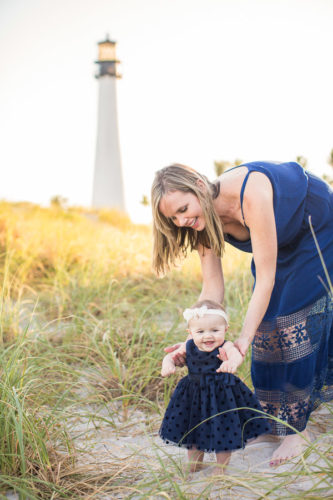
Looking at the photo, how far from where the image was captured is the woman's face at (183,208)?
217 cm

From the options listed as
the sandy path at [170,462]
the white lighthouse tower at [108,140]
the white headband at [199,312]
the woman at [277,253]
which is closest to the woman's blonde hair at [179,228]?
the woman at [277,253]

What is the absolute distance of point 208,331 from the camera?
204cm

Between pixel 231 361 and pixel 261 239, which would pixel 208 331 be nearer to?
pixel 231 361

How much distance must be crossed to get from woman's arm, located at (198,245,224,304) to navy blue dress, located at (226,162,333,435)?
16cm

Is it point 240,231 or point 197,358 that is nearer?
point 197,358

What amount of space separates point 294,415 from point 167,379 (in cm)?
88

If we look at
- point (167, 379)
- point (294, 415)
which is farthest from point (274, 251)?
point (167, 379)

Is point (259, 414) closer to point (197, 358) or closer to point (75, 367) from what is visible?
point (197, 358)

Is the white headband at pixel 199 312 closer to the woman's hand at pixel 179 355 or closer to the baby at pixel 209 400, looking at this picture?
the baby at pixel 209 400

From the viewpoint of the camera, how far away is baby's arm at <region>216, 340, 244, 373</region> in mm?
1943

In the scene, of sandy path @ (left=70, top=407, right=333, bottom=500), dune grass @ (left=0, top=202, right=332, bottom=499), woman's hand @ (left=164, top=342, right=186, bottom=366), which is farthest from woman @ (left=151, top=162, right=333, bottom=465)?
dune grass @ (left=0, top=202, right=332, bottom=499)

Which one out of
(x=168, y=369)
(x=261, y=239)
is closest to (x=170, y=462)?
(x=168, y=369)

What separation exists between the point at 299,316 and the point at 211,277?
0.48m

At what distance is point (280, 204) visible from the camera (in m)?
2.29
